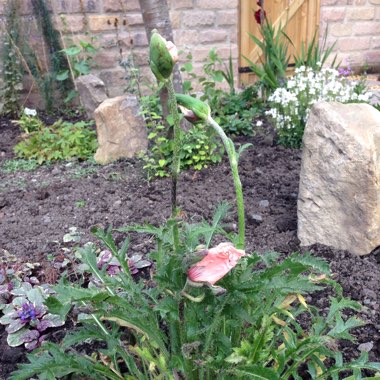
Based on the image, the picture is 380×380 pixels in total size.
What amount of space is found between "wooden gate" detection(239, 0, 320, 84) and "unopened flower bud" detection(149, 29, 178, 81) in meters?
5.27

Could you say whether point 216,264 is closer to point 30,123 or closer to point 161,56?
point 161,56

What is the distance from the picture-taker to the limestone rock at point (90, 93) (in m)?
4.79

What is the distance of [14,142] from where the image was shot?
461 cm

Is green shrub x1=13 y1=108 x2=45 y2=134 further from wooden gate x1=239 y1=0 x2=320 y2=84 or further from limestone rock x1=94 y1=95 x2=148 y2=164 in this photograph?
wooden gate x1=239 y1=0 x2=320 y2=84

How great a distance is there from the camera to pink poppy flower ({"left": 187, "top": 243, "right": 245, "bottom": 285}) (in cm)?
122

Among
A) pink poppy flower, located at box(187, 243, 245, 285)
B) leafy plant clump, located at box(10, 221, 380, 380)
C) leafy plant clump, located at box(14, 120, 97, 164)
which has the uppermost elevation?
pink poppy flower, located at box(187, 243, 245, 285)

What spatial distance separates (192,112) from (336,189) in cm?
138

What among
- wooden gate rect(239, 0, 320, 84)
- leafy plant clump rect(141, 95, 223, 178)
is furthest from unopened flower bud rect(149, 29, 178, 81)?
wooden gate rect(239, 0, 320, 84)

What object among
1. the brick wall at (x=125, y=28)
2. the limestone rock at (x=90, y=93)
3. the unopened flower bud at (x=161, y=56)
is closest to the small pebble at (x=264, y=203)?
the unopened flower bud at (x=161, y=56)

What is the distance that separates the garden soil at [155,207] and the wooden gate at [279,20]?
253 cm

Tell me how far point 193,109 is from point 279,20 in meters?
5.43

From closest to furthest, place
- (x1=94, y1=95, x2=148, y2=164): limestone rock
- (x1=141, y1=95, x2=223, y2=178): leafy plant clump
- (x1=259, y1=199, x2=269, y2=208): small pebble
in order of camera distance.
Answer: (x1=259, y1=199, x2=269, y2=208): small pebble, (x1=141, y1=95, x2=223, y2=178): leafy plant clump, (x1=94, y1=95, x2=148, y2=164): limestone rock

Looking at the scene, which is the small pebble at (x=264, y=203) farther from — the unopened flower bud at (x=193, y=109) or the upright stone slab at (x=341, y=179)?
the unopened flower bud at (x=193, y=109)

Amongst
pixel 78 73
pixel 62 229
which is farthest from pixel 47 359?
pixel 78 73
